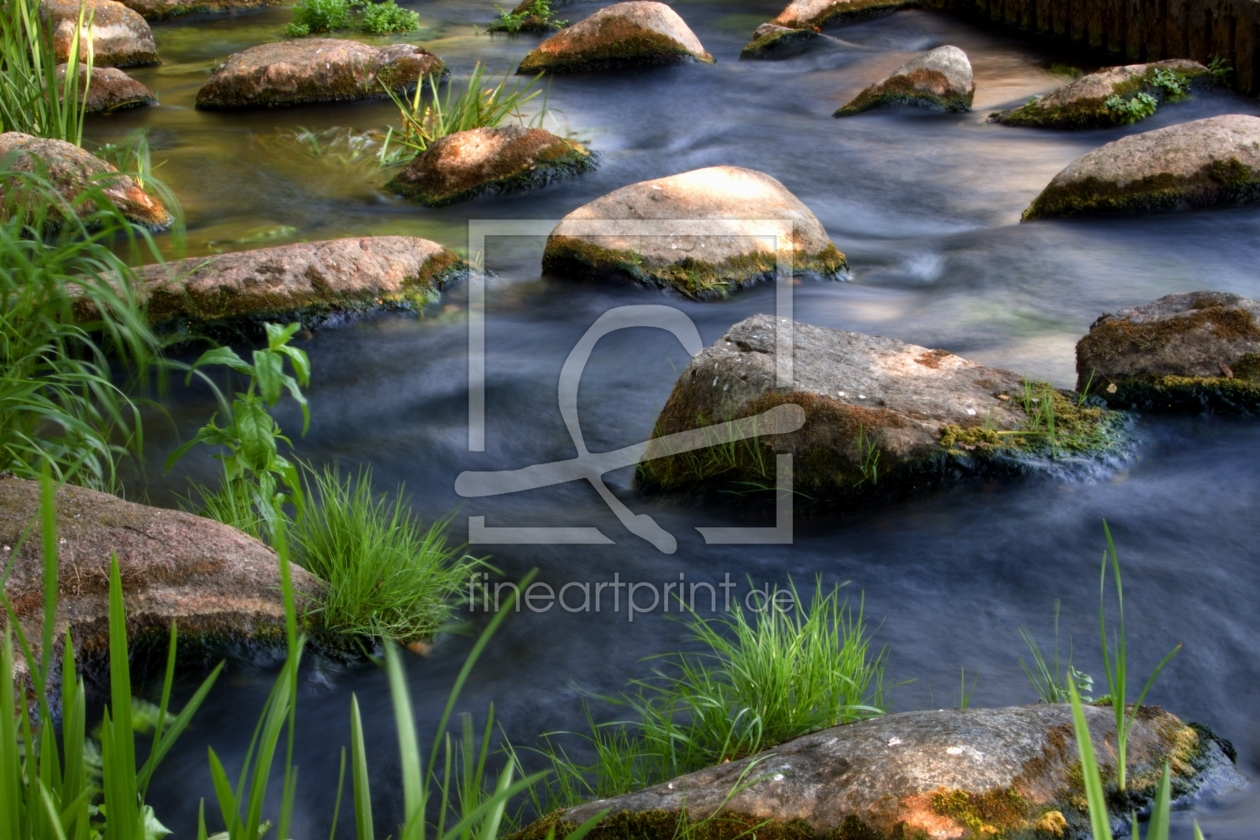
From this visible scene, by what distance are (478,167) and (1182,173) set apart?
4988 mm

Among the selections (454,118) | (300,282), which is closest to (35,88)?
(300,282)

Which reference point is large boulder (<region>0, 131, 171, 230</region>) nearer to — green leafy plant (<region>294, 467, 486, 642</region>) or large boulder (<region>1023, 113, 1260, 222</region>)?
green leafy plant (<region>294, 467, 486, 642</region>)

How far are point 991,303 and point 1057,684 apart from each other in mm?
3673

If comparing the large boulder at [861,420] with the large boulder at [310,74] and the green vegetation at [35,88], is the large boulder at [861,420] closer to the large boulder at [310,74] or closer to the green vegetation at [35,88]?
the green vegetation at [35,88]

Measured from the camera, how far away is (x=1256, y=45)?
984 cm

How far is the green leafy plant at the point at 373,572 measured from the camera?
11.3 feet

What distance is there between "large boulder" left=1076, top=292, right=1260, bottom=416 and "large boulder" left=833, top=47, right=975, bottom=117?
640cm

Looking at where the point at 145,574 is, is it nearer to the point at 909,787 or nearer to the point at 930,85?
the point at 909,787

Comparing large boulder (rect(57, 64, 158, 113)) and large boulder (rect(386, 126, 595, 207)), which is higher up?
large boulder (rect(57, 64, 158, 113))

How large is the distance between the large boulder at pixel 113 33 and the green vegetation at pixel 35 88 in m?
5.57

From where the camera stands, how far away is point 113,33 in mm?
12445

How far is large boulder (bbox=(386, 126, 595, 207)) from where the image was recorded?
8.37 metres

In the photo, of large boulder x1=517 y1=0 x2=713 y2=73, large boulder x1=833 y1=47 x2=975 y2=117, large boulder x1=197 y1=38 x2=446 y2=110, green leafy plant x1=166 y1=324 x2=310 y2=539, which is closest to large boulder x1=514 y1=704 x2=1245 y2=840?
green leafy plant x1=166 y1=324 x2=310 y2=539

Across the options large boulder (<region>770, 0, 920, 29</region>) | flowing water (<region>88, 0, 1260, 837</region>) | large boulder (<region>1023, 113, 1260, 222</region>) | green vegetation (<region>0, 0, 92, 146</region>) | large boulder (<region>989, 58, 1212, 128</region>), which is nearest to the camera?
flowing water (<region>88, 0, 1260, 837</region>)
